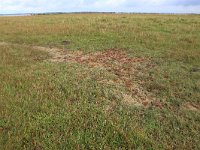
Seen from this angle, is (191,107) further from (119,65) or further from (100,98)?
(119,65)

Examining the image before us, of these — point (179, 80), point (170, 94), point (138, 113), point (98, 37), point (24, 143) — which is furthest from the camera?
point (98, 37)

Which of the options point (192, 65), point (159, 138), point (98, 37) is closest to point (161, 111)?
point (159, 138)

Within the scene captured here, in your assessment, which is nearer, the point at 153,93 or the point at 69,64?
the point at 153,93

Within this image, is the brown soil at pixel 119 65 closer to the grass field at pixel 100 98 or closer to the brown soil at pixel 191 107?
the grass field at pixel 100 98

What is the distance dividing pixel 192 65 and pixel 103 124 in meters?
6.33

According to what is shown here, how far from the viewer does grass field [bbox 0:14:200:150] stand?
7.02 meters

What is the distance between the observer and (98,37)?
64.3 ft

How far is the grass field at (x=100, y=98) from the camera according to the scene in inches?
276

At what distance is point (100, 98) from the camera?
29.6ft

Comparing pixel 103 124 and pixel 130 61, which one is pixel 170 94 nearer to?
pixel 103 124

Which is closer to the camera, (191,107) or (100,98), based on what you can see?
(191,107)

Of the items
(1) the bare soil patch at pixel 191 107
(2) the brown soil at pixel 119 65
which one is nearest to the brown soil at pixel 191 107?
(1) the bare soil patch at pixel 191 107

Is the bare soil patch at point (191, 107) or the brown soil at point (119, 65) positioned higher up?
the brown soil at point (119, 65)

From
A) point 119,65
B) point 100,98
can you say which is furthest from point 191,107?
point 119,65
